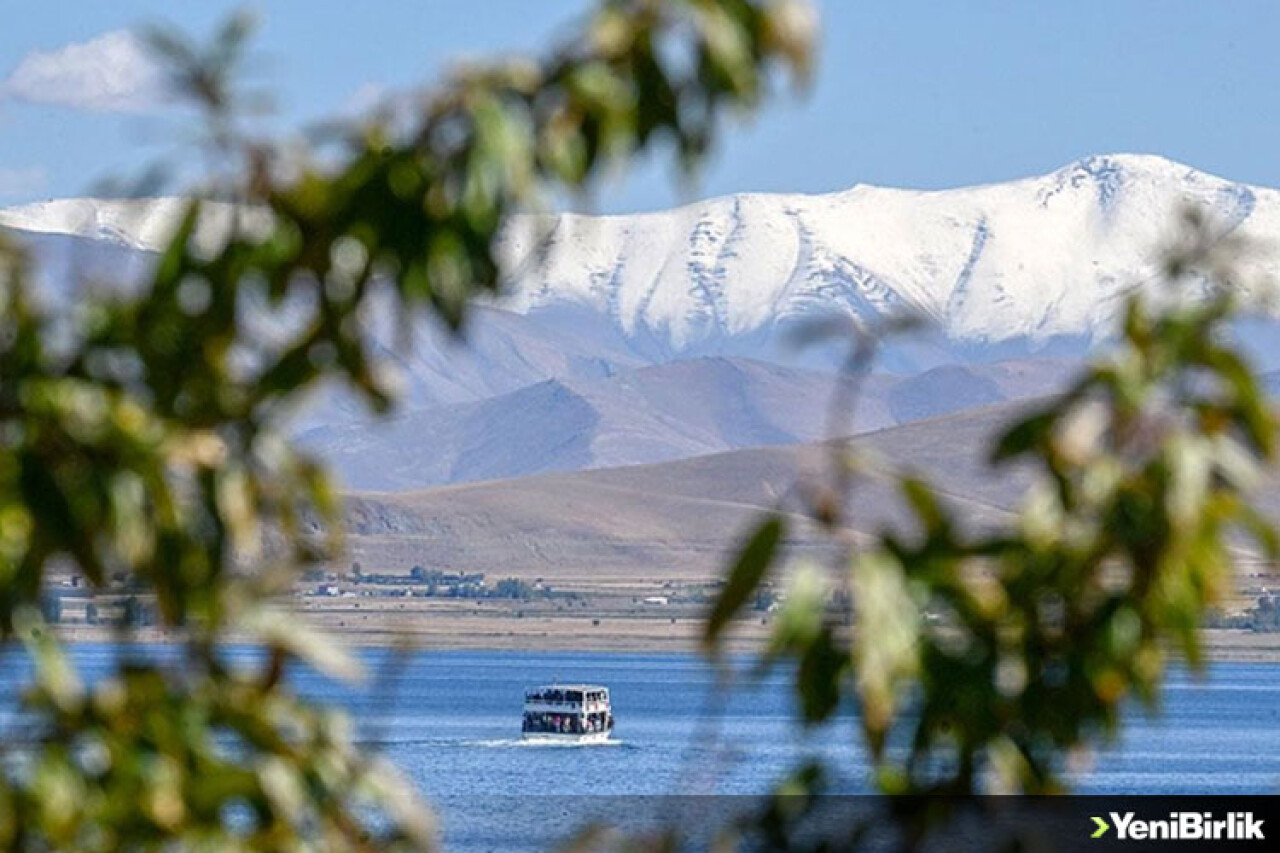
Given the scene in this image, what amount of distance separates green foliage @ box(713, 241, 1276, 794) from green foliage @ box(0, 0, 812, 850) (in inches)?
19.9

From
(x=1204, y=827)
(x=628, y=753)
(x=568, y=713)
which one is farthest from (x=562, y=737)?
(x=1204, y=827)

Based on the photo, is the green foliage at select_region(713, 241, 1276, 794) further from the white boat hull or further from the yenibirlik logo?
the white boat hull

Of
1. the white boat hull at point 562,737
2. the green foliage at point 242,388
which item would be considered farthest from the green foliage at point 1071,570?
the white boat hull at point 562,737

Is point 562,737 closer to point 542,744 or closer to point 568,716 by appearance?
point 542,744

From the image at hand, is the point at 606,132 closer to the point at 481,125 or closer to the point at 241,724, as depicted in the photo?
the point at 481,125

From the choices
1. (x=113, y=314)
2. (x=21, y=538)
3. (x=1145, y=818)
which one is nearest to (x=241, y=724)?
(x=21, y=538)

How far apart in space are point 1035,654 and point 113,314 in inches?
45.2

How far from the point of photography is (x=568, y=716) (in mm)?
97188

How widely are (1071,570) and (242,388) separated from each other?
3.21 feet

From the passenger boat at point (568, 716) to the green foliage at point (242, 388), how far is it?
3700 inches

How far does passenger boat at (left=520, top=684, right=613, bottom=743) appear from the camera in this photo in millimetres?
96812

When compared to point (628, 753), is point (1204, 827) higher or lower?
higher

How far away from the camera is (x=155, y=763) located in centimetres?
277

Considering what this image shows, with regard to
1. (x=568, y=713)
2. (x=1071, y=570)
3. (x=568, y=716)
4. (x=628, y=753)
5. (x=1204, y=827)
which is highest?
(x=1071, y=570)
